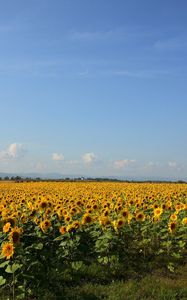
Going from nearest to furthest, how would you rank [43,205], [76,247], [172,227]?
[76,247] < [172,227] < [43,205]

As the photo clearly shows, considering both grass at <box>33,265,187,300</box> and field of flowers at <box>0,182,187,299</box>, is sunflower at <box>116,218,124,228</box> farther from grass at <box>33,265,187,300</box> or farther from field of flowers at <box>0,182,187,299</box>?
grass at <box>33,265,187,300</box>

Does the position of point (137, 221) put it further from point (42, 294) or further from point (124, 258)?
point (42, 294)

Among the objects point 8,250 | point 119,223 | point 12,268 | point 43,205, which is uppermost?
point 43,205

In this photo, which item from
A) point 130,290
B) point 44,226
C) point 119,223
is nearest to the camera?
point 130,290

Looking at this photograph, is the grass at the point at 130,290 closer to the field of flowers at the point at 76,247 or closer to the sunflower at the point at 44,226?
the field of flowers at the point at 76,247

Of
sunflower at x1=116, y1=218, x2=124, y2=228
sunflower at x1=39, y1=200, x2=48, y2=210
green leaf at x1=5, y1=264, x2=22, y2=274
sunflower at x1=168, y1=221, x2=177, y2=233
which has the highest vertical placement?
sunflower at x1=39, y1=200, x2=48, y2=210

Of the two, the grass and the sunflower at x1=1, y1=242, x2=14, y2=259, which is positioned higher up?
the sunflower at x1=1, y1=242, x2=14, y2=259

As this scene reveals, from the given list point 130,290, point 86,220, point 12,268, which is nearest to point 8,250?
point 12,268

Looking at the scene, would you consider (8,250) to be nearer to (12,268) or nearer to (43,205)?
(12,268)

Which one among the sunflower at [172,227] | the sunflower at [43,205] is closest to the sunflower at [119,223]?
the sunflower at [172,227]

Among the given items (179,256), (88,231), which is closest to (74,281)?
(88,231)

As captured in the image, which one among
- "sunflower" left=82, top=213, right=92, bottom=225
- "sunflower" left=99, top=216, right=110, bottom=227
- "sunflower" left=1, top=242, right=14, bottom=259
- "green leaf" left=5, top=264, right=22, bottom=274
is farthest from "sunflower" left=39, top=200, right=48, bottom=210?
"green leaf" left=5, top=264, right=22, bottom=274

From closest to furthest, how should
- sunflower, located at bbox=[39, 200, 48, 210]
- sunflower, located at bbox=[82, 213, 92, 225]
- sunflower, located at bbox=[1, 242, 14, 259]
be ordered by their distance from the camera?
sunflower, located at bbox=[1, 242, 14, 259] → sunflower, located at bbox=[82, 213, 92, 225] → sunflower, located at bbox=[39, 200, 48, 210]

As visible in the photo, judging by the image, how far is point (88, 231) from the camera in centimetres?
1068
